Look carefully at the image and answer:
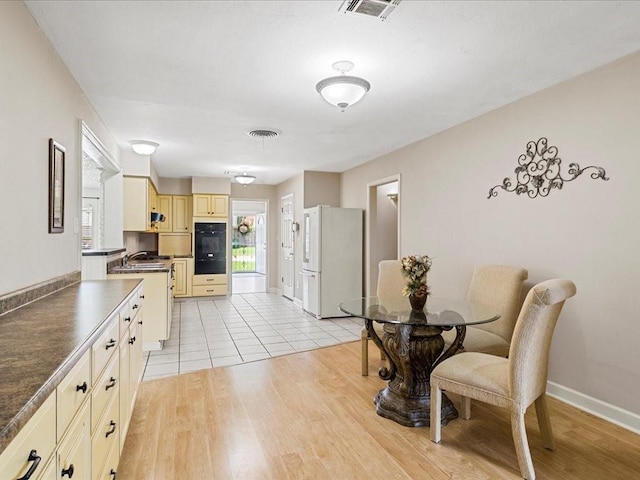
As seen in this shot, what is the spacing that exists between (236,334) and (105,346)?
10.8ft

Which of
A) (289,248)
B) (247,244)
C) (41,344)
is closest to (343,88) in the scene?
(41,344)

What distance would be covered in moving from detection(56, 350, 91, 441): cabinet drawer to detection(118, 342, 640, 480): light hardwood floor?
39.4 inches

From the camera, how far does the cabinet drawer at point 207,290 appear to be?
7.34m

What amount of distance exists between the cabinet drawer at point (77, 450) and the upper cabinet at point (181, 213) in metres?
6.61

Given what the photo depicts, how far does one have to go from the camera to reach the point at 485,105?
334 centimetres

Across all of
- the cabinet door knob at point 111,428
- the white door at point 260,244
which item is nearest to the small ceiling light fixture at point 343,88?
the cabinet door knob at point 111,428

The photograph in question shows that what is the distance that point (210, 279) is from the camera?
7430mm

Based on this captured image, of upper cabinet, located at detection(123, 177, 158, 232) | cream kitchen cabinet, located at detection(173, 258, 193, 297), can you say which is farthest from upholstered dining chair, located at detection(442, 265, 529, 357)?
cream kitchen cabinet, located at detection(173, 258, 193, 297)

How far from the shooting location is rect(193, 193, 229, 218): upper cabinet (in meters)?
7.41

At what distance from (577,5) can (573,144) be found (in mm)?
1134

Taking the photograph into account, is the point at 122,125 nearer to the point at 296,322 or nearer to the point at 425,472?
the point at 296,322

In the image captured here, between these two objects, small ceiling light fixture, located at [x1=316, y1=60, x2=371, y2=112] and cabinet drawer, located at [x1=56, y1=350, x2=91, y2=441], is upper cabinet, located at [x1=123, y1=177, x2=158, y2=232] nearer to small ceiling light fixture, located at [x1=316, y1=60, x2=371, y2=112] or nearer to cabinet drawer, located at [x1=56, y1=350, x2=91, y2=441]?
small ceiling light fixture, located at [x1=316, y1=60, x2=371, y2=112]

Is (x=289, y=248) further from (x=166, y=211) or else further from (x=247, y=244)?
(x=247, y=244)

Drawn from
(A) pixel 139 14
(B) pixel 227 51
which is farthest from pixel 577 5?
(A) pixel 139 14
